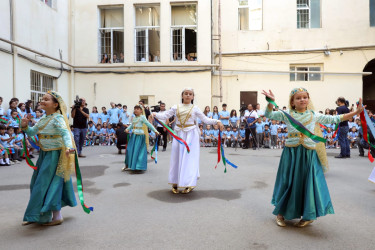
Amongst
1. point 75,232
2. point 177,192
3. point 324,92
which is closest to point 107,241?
point 75,232

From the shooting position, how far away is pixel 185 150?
5.59 metres

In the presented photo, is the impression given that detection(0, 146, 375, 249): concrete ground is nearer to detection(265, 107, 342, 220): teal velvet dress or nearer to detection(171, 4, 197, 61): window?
detection(265, 107, 342, 220): teal velvet dress

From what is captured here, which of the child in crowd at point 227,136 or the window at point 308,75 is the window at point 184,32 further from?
the window at point 308,75

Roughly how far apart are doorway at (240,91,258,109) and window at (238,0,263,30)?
12.1ft

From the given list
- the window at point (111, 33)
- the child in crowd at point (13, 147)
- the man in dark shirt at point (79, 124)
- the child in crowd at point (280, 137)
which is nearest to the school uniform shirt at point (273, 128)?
the child in crowd at point (280, 137)

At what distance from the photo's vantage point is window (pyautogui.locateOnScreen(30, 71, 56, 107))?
47.3 ft

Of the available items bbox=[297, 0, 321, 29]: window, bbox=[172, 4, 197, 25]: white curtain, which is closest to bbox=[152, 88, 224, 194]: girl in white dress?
bbox=[172, 4, 197, 25]: white curtain

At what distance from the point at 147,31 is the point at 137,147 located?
452 inches

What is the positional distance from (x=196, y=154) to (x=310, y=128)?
2.23 metres

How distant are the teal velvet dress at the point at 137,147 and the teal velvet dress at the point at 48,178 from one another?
3613mm

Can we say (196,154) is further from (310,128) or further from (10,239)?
(10,239)

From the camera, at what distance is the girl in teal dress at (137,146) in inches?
304

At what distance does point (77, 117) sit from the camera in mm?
10672

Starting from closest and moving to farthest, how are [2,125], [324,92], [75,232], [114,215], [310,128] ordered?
[75,232], [310,128], [114,215], [2,125], [324,92]
